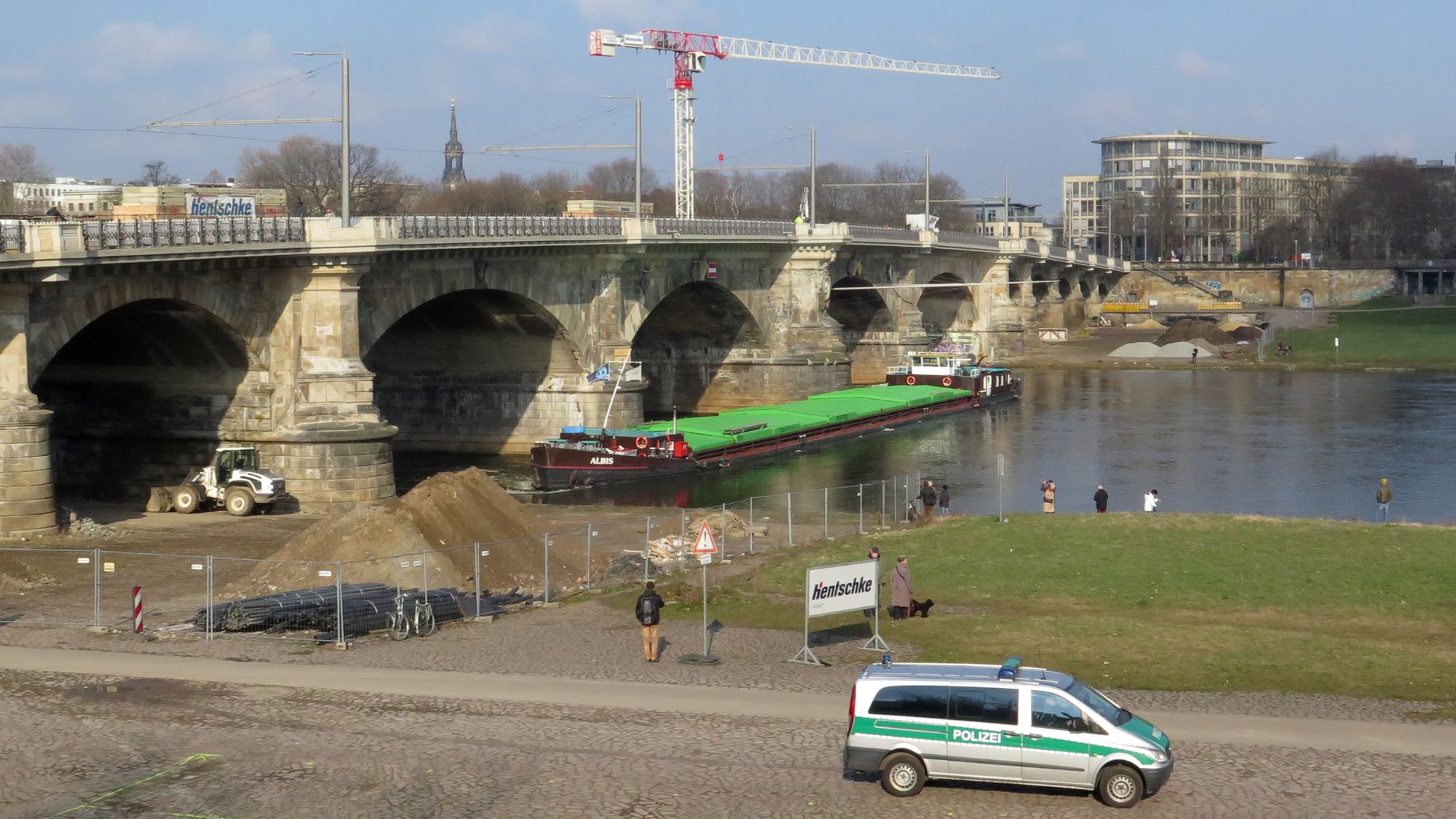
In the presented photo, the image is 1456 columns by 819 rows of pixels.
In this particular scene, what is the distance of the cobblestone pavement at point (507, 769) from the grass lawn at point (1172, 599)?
5049 millimetres

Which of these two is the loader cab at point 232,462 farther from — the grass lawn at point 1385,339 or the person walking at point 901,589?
the grass lawn at point 1385,339

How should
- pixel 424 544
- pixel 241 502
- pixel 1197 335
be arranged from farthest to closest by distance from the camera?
pixel 1197 335 < pixel 241 502 < pixel 424 544

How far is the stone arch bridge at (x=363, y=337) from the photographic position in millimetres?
47969

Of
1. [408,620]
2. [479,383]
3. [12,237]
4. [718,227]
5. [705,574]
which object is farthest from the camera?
[718,227]

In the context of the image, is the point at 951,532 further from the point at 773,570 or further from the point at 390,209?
the point at 390,209

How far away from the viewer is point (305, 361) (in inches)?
2250

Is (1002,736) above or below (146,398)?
below

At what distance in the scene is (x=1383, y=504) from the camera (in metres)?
53.2

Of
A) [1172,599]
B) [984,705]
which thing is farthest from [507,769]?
[1172,599]

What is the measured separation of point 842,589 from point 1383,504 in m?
31.3

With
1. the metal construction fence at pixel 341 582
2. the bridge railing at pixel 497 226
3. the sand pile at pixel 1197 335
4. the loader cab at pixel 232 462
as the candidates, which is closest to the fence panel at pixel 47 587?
the metal construction fence at pixel 341 582

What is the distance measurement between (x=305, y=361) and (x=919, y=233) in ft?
236

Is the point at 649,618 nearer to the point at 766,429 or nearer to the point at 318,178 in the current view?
the point at 766,429

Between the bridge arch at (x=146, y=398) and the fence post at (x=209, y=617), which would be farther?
the bridge arch at (x=146, y=398)
